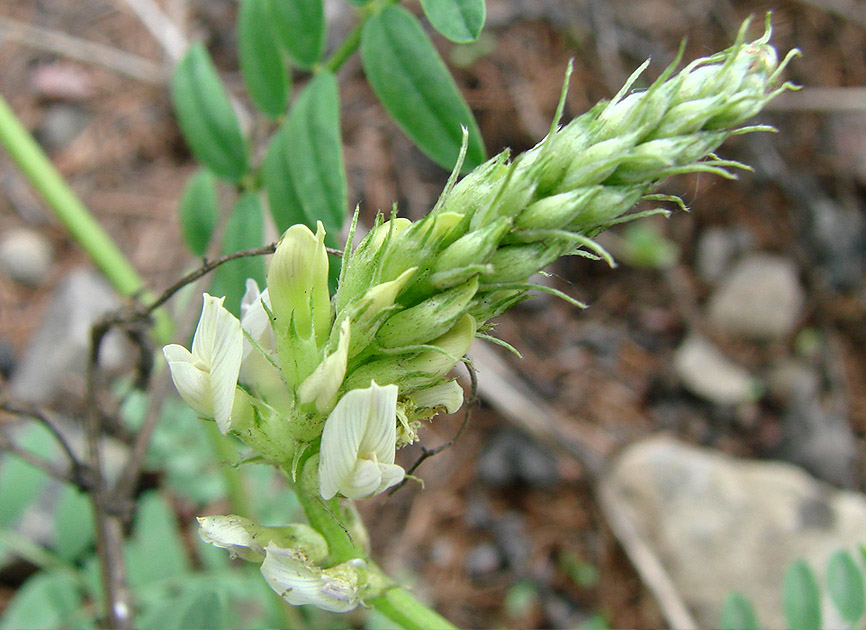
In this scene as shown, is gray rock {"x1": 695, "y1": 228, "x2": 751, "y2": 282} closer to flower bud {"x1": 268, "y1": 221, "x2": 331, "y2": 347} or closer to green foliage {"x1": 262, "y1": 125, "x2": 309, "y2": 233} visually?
green foliage {"x1": 262, "y1": 125, "x2": 309, "y2": 233}

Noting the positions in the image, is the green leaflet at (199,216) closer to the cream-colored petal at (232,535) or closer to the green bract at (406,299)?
the green bract at (406,299)

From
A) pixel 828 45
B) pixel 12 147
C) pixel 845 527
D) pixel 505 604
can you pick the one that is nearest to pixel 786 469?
pixel 845 527

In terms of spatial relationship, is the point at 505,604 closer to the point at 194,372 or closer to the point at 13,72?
the point at 194,372

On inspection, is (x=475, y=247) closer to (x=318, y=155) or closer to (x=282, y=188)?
(x=318, y=155)

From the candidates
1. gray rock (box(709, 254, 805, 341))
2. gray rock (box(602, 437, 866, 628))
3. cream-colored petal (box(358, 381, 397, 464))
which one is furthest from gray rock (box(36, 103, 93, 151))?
cream-colored petal (box(358, 381, 397, 464))

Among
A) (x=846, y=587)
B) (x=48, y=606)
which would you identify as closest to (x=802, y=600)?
(x=846, y=587)

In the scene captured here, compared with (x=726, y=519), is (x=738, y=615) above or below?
above
